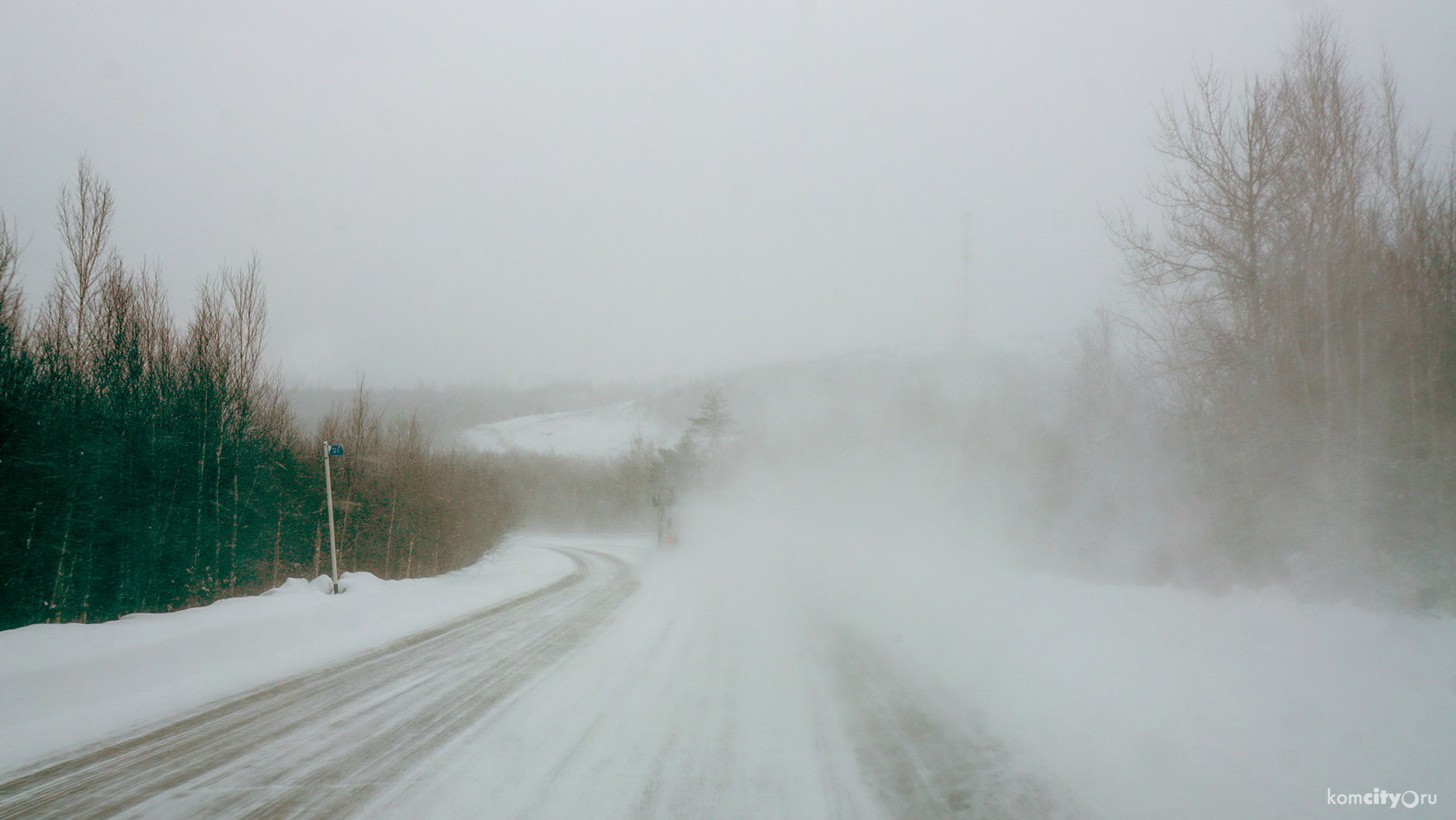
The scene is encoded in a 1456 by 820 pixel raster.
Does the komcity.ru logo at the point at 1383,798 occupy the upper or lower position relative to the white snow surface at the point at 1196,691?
upper

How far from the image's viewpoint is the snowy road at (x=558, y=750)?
3770mm

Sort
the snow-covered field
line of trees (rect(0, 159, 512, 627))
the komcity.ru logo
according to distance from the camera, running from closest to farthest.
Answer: the komcity.ru logo, the snow-covered field, line of trees (rect(0, 159, 512, 627))

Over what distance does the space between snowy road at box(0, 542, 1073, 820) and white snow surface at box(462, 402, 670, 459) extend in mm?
123108

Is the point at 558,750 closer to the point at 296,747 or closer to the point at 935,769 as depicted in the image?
the point at 296,747

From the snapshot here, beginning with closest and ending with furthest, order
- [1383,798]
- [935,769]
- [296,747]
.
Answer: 1. [1383,798]
2. [935,769]
3. [296,747]

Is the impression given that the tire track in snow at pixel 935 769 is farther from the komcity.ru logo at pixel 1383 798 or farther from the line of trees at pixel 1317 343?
the line of trees at pixel 1317 343

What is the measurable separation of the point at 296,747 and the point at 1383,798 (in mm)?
7242

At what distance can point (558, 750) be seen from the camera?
15.1 ft

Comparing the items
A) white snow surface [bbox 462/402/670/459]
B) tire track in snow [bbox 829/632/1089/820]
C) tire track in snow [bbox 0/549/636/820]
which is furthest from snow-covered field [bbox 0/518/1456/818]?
white snow surface [bbox 462/402/670/459]

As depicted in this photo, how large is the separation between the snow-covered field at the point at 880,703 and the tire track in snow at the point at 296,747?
22 cm

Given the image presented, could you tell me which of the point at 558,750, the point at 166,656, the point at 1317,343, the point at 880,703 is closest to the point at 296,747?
the point at 558,750

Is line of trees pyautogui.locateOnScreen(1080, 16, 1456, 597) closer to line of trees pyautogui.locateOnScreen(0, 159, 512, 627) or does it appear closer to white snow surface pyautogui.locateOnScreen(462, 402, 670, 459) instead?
line of trees pyautogui.locateOnScreen(0, 159, 512, 627)

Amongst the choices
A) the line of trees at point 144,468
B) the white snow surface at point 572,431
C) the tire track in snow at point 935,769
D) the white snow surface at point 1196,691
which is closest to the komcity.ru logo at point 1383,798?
the white snow surface at point 1196,691

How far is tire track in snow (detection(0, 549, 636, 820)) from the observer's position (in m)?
3.85
